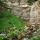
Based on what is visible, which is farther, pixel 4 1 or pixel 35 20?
pixel 4 1

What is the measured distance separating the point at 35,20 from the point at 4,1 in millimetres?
767

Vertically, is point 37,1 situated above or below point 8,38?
above

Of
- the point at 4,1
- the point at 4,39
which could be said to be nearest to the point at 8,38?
the point at 4,39

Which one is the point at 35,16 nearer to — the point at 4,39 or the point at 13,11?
the point at 13,11

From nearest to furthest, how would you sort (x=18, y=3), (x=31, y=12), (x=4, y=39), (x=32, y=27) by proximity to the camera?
(x=4, y=39) → (x=32, y=27) → (x=31, y=12) → (x=18, y=3)

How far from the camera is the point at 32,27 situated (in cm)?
345

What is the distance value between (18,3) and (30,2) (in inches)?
10.1

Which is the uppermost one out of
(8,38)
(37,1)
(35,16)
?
(37,1)

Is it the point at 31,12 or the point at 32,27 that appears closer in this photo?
the point at 32,27

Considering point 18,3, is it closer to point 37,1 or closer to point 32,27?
point 37,1

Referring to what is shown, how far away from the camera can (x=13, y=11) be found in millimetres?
3752

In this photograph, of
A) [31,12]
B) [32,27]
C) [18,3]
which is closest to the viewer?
[32,27]

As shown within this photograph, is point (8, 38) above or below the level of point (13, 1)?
below

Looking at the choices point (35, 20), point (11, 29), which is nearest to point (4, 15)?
point (11, 29)
